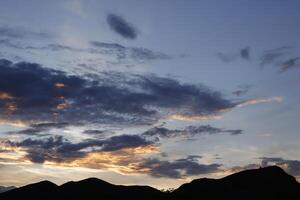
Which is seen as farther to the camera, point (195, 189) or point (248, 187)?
point (195, 189)

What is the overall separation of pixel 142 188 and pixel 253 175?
33653mm

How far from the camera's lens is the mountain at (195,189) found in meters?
90.4

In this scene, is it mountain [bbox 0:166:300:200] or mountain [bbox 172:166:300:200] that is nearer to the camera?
mountain [bbox 172:166:300:200]

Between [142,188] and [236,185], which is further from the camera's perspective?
[142,188]

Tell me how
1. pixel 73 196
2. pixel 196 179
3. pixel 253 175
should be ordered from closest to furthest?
pixel 253 175 → pixel 196 179 → pixel 73 196

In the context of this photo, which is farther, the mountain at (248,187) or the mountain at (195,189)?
the mountain at (195,189)

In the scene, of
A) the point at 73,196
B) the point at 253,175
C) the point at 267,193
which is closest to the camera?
the point at 267,193

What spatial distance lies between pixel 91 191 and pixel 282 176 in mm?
50538

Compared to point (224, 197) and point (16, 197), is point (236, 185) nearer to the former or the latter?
point (224, 197)

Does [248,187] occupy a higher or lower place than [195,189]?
higher

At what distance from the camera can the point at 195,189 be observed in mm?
98438

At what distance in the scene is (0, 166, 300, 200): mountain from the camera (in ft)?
297

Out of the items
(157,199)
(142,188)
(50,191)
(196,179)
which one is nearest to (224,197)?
(196,179)

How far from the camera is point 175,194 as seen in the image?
9925 cm
